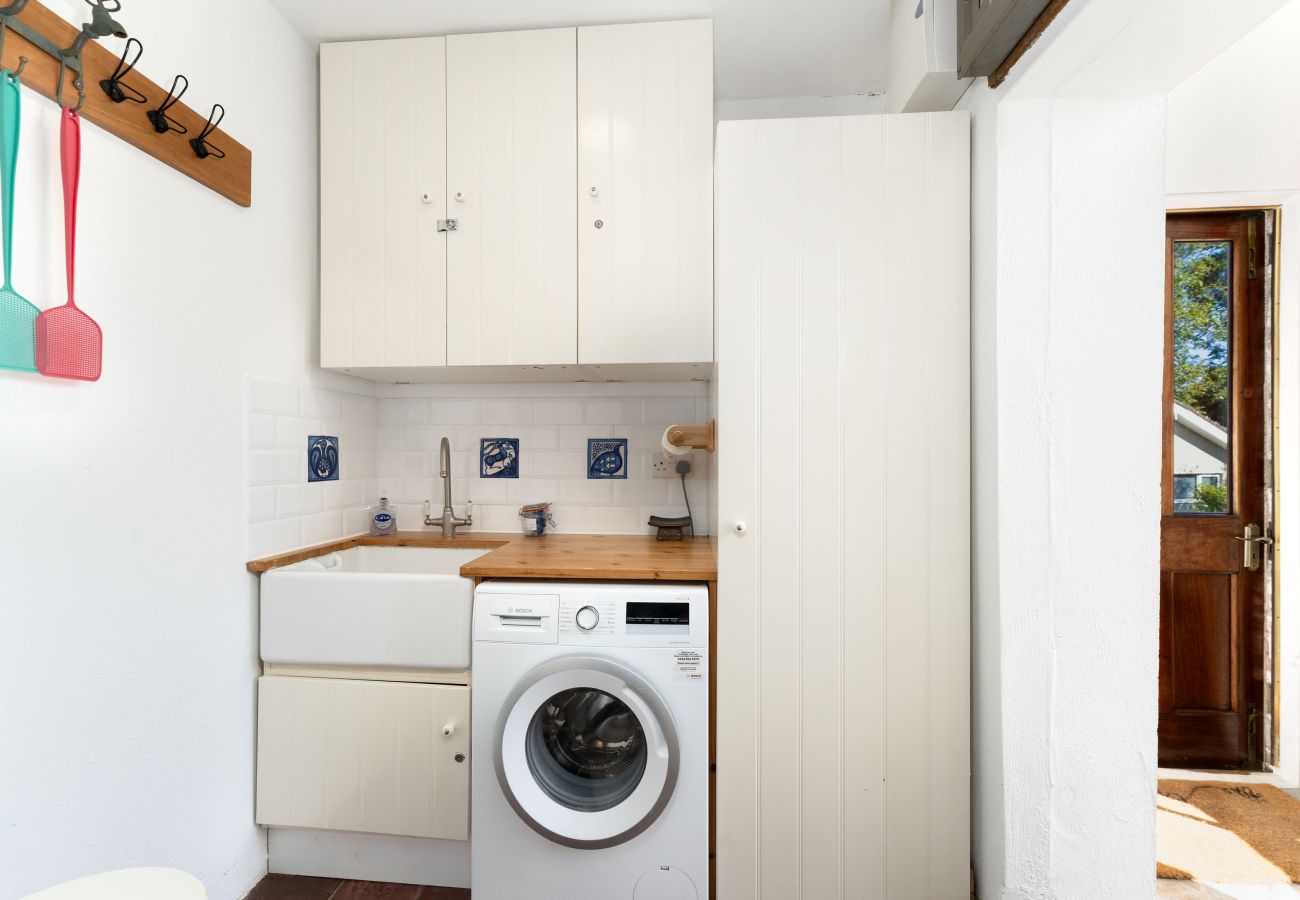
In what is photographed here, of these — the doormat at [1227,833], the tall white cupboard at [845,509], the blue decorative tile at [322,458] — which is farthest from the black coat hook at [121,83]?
the doormat at [1227,833]

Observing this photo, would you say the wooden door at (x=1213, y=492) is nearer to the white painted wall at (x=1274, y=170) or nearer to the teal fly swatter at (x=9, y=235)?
the white painted wall at (x=1274, y=170)

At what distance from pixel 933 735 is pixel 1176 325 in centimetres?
216

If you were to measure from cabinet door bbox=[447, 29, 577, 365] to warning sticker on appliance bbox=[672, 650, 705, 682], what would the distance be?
96 cm

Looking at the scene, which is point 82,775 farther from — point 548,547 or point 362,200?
point 362,200

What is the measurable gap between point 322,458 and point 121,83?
3.65ft

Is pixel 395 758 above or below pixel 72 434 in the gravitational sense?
below

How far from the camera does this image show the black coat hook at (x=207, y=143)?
1.52 meters

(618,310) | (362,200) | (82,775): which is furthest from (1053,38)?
(82,775)

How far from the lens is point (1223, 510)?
8.06ft

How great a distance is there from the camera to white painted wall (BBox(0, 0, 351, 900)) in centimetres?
117

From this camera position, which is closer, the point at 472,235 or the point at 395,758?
the point at 395,758

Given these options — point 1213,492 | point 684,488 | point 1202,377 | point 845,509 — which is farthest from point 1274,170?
point 684,488

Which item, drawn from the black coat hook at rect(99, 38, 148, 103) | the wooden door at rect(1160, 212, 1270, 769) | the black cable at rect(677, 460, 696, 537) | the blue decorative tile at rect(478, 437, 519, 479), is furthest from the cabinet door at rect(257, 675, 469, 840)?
the wooden door at rect(1160, 212, 1270, 769)

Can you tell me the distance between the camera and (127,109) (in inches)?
52.8
